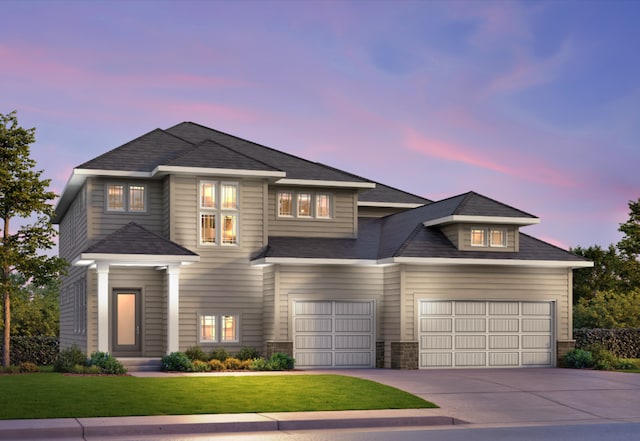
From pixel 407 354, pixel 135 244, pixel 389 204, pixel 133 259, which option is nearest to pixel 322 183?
pixel 389 204

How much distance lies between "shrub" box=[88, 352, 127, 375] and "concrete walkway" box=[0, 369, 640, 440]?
38.3 inches

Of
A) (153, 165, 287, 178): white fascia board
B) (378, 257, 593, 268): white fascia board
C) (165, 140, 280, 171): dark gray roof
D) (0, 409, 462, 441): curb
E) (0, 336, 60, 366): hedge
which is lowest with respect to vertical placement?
(0, 336, 60, 366): hedge

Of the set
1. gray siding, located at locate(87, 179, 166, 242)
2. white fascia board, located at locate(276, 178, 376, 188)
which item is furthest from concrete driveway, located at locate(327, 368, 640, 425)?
gray siding, located at locate(87, 179, 166, 242)

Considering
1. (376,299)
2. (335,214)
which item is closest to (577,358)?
(376,299)

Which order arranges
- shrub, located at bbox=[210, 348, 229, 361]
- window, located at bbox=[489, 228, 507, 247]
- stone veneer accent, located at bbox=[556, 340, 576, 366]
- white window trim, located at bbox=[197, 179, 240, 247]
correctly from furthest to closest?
stone veneer accent, located at bbox=[556, 340, 576, 366], window, located at bbox=[489, 228, 507, 247], white window trim, located at bbox=[197, 179, 240, 247], shrub, located at bbox=[210, 348, 229, 361]

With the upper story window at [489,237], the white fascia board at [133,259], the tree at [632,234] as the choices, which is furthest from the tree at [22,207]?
the tree at [632,234]

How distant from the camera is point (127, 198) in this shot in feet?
108

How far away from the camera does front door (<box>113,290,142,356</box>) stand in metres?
32.0

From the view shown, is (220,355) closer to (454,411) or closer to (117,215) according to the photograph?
(117,215)

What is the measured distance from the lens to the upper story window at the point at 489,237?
3297 centimetres

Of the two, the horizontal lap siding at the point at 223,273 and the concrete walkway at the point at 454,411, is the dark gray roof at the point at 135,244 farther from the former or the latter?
the concrete walkway at the point at 454,411

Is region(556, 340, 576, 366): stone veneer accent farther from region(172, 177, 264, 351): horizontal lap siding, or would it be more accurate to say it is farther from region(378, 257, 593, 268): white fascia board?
region(172, 177, 264, 351): horizontal lap siding

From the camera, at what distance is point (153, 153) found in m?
33.3

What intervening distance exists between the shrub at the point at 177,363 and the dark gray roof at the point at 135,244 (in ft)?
10.8
